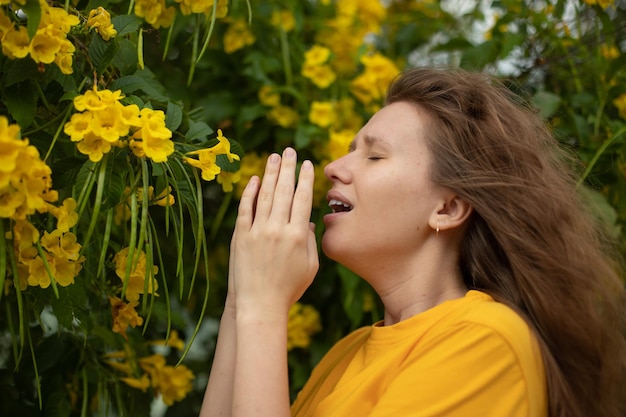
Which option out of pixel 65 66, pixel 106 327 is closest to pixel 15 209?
pixel 65 66

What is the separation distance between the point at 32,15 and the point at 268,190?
0.45 meters

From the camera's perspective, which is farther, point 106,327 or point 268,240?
point 106,327

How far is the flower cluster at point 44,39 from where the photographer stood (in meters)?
1.00

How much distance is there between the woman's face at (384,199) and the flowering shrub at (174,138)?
0.62 ft

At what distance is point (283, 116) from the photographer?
1908 millimetres

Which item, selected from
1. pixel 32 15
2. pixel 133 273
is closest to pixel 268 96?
pixel 133 273

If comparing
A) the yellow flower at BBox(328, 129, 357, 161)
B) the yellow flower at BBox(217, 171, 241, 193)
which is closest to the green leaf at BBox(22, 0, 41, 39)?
the yellow flower at BBox(217, 171, 241, 193)

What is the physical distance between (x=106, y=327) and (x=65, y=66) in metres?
0.56

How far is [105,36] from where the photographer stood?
3.67ft

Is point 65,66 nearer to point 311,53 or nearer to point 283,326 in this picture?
point 283,326

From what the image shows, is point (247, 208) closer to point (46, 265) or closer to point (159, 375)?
point (46, 265)

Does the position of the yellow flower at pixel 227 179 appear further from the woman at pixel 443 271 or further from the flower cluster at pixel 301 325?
the flower cluster at pixel 301 325

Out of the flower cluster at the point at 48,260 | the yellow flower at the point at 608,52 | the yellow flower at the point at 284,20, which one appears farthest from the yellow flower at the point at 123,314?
the yellow flower at the point at 608,52

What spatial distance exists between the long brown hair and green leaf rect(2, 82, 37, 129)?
627 mm
